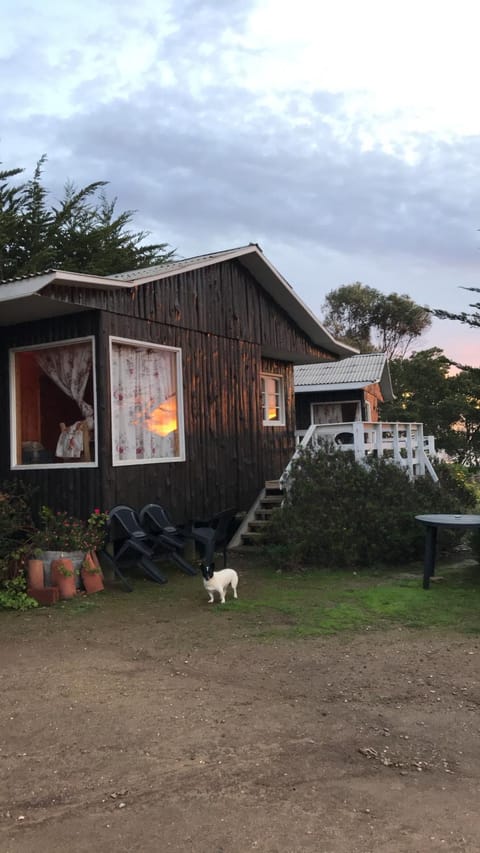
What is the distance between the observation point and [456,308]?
8.16m

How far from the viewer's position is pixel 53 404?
32.3ft

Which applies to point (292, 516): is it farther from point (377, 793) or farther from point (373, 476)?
point (377, 793)

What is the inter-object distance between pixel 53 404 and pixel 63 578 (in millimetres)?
3093

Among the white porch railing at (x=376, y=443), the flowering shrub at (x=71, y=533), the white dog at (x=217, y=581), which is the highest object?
the white porch railing at (x=376, y=443)

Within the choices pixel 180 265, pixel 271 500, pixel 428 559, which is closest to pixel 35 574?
pixel 428 559

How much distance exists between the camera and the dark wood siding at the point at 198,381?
8805 millimetres

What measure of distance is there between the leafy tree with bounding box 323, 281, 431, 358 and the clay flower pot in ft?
130

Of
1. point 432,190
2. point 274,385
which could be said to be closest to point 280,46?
point 274,385

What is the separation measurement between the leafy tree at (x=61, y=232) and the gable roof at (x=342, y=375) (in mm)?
6725

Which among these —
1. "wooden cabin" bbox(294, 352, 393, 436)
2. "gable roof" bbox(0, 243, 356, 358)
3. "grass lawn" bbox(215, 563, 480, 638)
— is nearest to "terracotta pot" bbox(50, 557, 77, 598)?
"grass lawn" bbox(215, 563, 480, 638)

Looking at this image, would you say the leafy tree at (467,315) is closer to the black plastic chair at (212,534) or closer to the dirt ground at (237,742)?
the dirt ground at (237,742)

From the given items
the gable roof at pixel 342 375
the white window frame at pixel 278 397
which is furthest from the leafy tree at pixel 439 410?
the white window frame at pixel 278 397

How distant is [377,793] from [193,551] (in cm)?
724

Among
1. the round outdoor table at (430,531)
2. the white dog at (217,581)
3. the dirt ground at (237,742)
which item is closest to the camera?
the dirt ground at (237,742)
